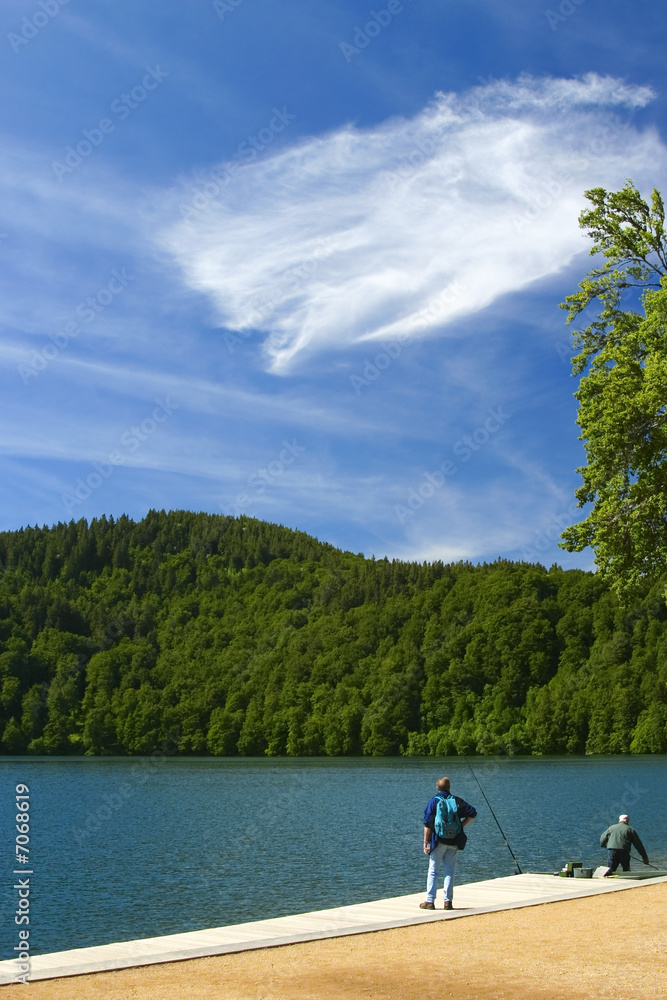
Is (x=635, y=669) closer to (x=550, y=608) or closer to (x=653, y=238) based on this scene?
(x=550, y=608)

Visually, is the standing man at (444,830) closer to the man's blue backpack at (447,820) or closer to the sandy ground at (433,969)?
the man's blue backpack at (447,820)

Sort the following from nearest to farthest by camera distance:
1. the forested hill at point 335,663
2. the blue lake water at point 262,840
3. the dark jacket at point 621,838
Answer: the dark jacket at point 621,838
the blue lake water at point 262,840
the forested hill at point 335,663

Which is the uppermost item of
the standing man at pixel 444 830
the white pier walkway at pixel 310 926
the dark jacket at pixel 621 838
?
the standing man at pixel 444 830

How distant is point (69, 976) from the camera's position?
10680mm

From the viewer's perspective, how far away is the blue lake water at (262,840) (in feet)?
78.2

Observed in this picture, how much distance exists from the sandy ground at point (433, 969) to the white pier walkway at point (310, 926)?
0.34 meters

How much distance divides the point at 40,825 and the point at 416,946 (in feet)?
137

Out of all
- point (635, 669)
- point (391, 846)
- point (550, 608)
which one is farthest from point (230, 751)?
point (391, 846)

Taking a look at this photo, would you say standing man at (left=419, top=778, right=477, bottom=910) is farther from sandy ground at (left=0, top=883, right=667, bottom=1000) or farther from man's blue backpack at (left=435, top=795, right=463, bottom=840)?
sandy ground at (left=0, top=883, right=667, bottom=1000)

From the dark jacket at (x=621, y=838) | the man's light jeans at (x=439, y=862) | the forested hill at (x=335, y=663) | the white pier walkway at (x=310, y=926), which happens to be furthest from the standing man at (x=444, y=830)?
the forested hill at (x=335, y=663)

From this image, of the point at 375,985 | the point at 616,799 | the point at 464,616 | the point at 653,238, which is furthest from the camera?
the point at 464,616

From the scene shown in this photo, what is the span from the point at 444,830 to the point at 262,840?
85.3 ft

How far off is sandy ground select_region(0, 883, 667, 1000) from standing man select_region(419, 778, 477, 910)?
5.36 feet

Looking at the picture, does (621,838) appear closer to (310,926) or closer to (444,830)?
(444,830)
